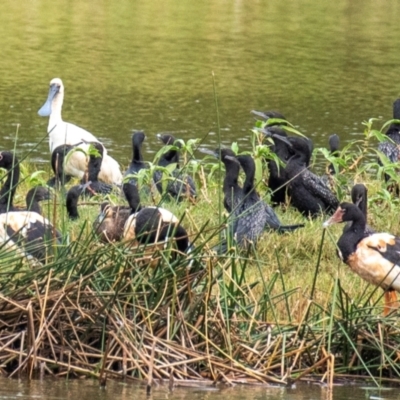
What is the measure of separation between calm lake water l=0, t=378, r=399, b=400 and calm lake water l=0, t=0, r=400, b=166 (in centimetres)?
706

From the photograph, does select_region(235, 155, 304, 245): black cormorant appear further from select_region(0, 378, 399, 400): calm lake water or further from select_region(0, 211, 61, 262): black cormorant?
select_region(0, 378, 399, 400): calm lake water

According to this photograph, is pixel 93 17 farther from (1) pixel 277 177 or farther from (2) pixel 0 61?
(1) pixel 277 177

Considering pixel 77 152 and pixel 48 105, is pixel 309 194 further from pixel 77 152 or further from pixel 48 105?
pixel 48 105

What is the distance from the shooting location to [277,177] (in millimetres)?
9844

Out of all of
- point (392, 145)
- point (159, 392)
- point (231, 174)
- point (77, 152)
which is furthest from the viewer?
point (392, 145)

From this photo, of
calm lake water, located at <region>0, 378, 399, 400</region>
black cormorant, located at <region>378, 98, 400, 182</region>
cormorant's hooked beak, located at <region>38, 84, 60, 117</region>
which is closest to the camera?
calm lake water, located at <region>0, 378, 399, 400</region>

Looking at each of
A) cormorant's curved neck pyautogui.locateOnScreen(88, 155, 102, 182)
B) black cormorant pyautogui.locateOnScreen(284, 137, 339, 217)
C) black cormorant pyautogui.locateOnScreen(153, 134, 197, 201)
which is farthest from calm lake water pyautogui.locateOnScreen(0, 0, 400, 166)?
black cormorant pyautogui.locateOnScreen(284, 137, 339, 217)

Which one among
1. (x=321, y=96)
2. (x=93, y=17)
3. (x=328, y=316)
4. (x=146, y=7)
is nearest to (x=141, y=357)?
(x=328, y=316)

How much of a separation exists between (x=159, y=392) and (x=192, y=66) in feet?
62.5

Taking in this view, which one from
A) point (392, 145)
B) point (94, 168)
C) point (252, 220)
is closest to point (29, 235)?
point (252, 220)

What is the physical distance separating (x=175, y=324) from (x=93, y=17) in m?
26.5

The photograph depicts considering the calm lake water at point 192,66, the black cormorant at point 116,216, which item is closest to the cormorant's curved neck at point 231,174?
the black cormorant at point 116,216

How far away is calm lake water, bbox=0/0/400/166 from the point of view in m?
18.3

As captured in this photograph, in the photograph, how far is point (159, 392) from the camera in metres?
5.32
